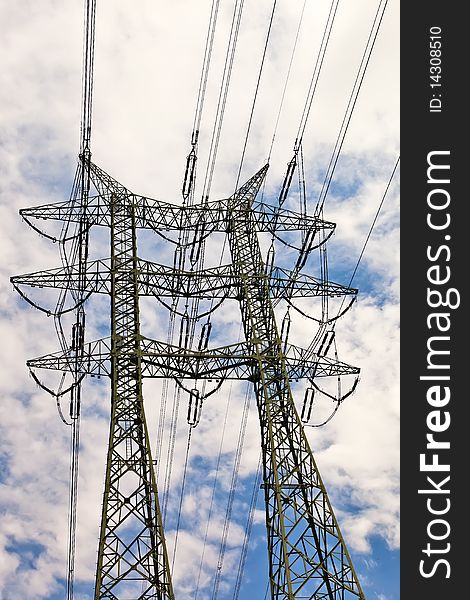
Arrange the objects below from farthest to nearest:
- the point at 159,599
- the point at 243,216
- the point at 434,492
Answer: the point at 243,216, the point at 159,599, the point at 434,492

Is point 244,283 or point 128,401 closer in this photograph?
point 128,401

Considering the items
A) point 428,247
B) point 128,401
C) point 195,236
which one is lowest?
point 128,401

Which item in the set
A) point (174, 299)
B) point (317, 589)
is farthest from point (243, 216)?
point (317, 589)

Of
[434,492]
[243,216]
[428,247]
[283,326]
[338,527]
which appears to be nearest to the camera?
[434,492]

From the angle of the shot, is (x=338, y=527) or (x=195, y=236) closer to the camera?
(x=338, y=527)

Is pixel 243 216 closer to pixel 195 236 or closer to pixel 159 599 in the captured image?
pixel 195 236

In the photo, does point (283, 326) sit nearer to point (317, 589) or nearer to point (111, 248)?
point (111, 248)

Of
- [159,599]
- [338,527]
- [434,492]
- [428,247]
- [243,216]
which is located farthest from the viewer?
[243,216]

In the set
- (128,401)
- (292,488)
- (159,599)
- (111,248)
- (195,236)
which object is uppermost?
(195,236)

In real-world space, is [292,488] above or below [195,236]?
below

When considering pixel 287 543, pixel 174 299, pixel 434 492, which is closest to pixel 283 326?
pixel 174 299
